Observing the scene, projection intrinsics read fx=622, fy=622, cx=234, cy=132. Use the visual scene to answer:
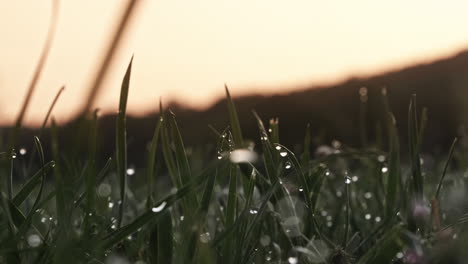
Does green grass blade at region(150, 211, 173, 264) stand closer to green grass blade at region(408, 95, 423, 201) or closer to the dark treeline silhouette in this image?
green grass blade at region(408, 95, 423, 201)

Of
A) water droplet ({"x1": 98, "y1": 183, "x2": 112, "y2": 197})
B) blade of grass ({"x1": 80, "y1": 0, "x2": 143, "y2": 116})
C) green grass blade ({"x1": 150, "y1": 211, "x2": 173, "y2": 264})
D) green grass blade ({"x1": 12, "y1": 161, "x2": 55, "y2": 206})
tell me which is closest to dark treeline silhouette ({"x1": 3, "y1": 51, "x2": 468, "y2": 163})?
water droplet ({"x1": 98, "y1": 183, "x2": 112, "y2": 197})

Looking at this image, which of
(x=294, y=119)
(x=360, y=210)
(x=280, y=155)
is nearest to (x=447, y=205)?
(x=360, y=210)

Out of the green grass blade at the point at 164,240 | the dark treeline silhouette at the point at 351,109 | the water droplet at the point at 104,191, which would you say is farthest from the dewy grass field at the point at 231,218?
the dark treeline silhouette at the point at 351,109

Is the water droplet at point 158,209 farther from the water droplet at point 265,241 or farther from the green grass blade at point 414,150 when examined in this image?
the green grass blade at point 414,150

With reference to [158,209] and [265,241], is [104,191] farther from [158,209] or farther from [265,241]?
[158,209]

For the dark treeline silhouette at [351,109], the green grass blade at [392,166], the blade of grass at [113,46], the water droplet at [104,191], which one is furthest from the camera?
the dark treeline silhouette at [351,109]

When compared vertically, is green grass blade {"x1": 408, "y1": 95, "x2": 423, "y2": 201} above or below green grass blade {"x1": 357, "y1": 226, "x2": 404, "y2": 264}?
above

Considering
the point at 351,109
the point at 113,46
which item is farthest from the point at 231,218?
the point at 351,109

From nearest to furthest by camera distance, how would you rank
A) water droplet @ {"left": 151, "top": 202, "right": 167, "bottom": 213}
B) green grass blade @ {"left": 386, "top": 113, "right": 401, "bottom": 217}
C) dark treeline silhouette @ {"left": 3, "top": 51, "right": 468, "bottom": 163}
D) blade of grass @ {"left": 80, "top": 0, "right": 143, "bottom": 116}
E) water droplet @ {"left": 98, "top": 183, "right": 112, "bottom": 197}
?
1. blade of grass @ {"left": 80, "top": 0, "right": 143, "bottom": 116}
2. water droplet @ {"left": 151, "top": 202, "right": 167, "bottom": 213}
3. green grass blade @ {"left": 386, "top": 113, "right": 401, "bottom": 217}
4. water droplet @ {"left": 98, "top": 183, "right": 112, "bottom": 197}
5. dark treeline silhouette @ {"left": 3, "top": 51, "right": 468, "bottom": 163}

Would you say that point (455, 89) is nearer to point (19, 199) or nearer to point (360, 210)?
point (360, 210)
